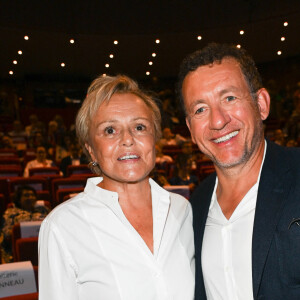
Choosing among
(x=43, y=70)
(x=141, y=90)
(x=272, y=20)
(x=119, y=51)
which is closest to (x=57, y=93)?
(x=43, y=70)

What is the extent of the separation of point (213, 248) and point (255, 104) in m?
0.65

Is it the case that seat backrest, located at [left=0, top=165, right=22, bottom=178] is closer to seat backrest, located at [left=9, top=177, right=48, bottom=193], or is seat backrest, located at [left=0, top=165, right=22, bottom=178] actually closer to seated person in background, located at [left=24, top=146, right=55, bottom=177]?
seat backrest, located at [left=9, top=177, right=48, bottom=193]

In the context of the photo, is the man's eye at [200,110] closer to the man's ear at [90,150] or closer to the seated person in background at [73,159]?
the man's ear at [90,150]

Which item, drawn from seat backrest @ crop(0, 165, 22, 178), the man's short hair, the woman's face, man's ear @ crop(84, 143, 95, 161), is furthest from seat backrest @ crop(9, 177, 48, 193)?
the man's short hair

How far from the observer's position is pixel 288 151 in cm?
165

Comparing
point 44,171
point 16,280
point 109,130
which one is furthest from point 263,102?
point 44,171

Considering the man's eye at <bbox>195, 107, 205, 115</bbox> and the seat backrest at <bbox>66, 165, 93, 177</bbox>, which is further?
the seat backrest at <bbox>66, 165, 93, 177</bbox>

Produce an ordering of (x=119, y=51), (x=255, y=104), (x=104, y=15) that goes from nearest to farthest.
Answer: (x=255, y=104)
(x=104, y=15)
(x=119, y=51)

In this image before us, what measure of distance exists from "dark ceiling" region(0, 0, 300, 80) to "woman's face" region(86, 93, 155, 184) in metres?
10.8

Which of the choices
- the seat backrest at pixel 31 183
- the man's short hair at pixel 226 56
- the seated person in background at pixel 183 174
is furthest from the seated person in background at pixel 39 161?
the man's short hair at pixel 226 56

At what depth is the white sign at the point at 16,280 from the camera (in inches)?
77.2

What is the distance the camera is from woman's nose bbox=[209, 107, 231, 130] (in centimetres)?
169

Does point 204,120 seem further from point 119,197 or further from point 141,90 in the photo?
point 119,197

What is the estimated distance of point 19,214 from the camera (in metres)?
4.30
